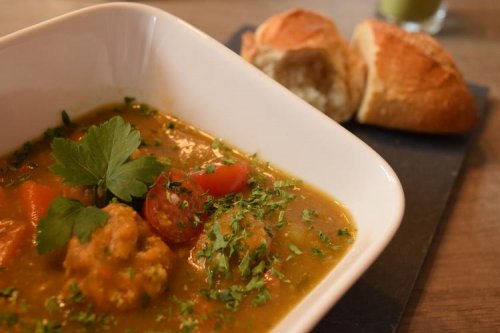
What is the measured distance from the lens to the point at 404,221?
2756 millimetres

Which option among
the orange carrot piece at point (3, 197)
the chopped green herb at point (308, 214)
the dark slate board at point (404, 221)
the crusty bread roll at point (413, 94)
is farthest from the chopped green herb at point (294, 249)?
the crusty bread roll at point (413, 94)

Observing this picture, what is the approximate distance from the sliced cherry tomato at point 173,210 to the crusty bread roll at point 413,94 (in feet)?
4.77

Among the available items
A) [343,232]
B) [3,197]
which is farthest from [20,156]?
[343,232]

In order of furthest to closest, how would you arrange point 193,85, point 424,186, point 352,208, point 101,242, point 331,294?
point 424,186
point 193,85
point 352,208
point 101,242
point 331,294

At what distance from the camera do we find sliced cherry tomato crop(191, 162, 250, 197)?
2273 mm

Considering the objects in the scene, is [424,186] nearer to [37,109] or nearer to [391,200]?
[391,200]

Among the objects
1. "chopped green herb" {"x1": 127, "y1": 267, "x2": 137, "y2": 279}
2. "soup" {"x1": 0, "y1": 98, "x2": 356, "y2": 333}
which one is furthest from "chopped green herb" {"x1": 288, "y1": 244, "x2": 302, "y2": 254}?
"chopped green herb" {"x1": 127, "y1": 267, "x2": 137, "y2": 279}

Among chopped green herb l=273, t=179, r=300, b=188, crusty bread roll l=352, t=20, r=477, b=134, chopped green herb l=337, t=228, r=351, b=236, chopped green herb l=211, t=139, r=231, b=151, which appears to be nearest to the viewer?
chopped green herb l=337, t=228, r=351, b=236

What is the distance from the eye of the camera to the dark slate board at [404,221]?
7.34 feet

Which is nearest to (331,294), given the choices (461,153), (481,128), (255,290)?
(255,290)

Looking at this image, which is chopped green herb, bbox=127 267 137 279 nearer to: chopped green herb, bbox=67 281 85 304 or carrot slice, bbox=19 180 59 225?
chopped green herb, bbox=67 281 85 304

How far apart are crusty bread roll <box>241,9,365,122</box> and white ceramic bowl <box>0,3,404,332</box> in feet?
2.36

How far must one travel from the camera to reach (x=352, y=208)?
219cm

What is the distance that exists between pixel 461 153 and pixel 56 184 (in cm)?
209
